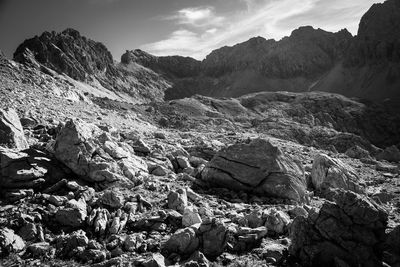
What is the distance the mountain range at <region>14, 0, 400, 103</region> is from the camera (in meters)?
118

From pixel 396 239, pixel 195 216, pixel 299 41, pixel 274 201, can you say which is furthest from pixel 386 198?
pixel 299 41

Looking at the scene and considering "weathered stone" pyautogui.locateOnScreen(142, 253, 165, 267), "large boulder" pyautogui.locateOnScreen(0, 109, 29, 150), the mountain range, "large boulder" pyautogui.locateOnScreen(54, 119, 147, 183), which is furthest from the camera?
the mountain range

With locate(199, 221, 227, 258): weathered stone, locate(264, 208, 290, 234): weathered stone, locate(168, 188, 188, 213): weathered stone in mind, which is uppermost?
locate(168, 188, 188, 213): weathered stone

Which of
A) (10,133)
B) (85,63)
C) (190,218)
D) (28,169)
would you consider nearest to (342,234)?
(190,218)

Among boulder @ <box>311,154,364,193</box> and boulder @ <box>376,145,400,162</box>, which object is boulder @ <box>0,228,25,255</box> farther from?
boulder @ <box>376,145,400,162</box>

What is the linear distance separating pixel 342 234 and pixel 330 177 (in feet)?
29.8

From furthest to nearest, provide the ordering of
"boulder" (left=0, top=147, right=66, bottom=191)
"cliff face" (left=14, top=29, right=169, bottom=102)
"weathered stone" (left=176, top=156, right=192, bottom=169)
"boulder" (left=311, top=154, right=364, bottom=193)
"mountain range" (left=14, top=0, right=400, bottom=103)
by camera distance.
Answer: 1. "mountain range" (left=14, top=0, right=400, bottom=103)
2. "cliff face" (left=14, top=29, right=169, bottom=102)
3. "weathered stone" (left=176, top=156, right=192, bottom=169)
4. "boulder" (left=311, top=154, right=364, bottom=193)
5. "boulder" (left=0, top=147, right=66, bottom=191)

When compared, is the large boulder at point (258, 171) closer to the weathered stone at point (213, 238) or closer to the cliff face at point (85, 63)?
the weathered stone at point (213, 238)

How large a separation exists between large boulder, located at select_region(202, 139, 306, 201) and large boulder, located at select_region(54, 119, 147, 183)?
12.0ft

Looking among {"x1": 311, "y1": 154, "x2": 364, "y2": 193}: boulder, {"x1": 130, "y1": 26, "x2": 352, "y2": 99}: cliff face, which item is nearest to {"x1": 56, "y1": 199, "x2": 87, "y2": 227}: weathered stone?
{"x1": 311, "y1": 154, "x2": 364, "y2": 193}: boulder

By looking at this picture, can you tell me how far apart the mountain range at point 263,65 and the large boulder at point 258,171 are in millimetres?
97752

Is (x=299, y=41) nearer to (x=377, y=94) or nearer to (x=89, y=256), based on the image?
(x=377, y=94)

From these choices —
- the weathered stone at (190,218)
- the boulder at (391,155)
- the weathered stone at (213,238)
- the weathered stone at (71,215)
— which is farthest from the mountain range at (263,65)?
the weathered stone at (213,238)

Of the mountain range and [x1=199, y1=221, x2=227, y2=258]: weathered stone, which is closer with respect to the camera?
[x1=199, y1=221, x2=227, y2=258]: weathered stone
